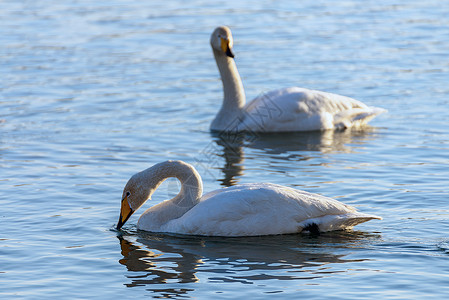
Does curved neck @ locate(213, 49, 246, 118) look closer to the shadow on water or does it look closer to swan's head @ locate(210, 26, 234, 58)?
swan's head @ locate(210, 26, 234, 58)

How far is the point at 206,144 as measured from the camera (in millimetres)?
15297

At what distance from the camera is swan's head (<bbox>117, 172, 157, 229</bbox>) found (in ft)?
35.0

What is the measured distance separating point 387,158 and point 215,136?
128 inches

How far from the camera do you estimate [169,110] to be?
57.0ft

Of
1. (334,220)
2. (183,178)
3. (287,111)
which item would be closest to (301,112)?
(287,111)

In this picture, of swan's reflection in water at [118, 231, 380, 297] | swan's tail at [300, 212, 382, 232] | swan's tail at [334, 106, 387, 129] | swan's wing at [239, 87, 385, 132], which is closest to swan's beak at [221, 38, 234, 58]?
swan's wing at [239, 87, 385, 132]

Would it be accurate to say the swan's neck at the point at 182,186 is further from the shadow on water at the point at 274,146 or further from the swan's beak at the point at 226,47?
the swan's beak at the point at 226,47

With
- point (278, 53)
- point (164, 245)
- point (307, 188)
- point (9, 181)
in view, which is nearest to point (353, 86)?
point (278, 53)

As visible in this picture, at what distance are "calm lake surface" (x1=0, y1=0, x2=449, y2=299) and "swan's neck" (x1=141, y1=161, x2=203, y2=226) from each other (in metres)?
0.31

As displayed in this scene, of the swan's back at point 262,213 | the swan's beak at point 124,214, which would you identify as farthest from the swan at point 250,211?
the swan's beak at point 124,214

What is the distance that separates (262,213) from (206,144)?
5.12 meters

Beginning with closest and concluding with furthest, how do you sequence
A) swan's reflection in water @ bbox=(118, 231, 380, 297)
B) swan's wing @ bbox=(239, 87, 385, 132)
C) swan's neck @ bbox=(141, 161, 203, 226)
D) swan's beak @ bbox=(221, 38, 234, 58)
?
swan's reflection in water @ bbox=(118, 231, 380, 297), swan's neck @ bbox=(141, 161, 203, 226), swan's wing @ bbox=(239, 87, 385, 132), swan's beak @ bbox=(221, 38, 234, 58)

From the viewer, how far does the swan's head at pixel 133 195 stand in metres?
10.7

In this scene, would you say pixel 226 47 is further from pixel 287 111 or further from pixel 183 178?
pixel 183 178
